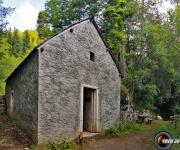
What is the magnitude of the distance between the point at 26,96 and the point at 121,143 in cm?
507

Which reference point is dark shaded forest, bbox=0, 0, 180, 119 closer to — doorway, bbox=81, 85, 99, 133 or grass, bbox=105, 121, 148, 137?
grass, bbox=105, 121, 148, 137

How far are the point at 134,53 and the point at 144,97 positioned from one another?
14.9 ft

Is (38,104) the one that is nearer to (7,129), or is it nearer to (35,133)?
(35,133)

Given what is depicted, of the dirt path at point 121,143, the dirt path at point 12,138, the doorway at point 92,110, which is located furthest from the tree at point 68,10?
the dirt path at point 12,138

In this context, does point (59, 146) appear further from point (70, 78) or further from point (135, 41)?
point (135, 41)

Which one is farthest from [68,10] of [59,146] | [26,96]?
[59,146]

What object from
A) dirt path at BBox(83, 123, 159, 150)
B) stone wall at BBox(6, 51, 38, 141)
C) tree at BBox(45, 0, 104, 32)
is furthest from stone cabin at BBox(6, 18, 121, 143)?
tree at BBox(45, 0, 104, 32)

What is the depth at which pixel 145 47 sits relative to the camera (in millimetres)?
29594

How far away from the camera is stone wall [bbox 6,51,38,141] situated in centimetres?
1309

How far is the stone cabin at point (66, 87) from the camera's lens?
1305 centimetres

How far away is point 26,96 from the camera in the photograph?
1420 cm

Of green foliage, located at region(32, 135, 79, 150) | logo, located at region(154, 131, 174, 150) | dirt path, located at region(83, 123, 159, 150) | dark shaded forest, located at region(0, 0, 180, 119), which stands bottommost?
dirt path, located at region(83, 123, 159, 150)

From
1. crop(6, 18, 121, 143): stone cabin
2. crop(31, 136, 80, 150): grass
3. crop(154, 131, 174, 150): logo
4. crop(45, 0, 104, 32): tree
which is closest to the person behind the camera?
crop(154, 131, 174, 150): logo

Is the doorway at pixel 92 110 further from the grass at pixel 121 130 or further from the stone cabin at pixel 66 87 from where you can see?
the grass at pixel 121 130
